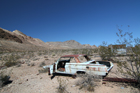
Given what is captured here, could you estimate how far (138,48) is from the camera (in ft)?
12.0

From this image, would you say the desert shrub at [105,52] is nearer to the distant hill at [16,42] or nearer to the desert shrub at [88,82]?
the desert shrub at [88,82]

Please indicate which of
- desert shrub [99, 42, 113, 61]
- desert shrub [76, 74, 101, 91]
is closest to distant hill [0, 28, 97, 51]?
desert shrub [99, 42, 113, 61]

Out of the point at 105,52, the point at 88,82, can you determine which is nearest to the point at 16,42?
the point at 105,52

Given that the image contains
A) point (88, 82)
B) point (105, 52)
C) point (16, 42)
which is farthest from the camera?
point (16, 42)

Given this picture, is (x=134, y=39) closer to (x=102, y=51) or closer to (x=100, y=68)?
(x=100, y=68)

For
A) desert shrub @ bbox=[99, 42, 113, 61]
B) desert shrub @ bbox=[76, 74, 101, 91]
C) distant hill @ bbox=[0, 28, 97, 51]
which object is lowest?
desert shrub @ bbox=[76, 74, 101, 91]

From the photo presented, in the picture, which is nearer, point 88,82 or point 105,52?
point 88,82

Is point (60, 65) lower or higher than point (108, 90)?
higher

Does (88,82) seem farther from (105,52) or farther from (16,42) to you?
(16,42)

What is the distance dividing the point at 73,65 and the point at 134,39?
3.05 meters

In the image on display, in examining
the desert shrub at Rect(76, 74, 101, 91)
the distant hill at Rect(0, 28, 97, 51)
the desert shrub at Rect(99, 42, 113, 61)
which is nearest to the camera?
the desert shrub at Rect(76, 74, 101, 91)

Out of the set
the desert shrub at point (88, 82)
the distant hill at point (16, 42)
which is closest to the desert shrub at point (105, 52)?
the desert shrub at point (88, 82)

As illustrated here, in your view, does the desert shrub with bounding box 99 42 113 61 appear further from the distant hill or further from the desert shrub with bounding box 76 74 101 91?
the distant hill

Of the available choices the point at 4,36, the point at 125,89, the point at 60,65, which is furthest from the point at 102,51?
the point at 4,36
